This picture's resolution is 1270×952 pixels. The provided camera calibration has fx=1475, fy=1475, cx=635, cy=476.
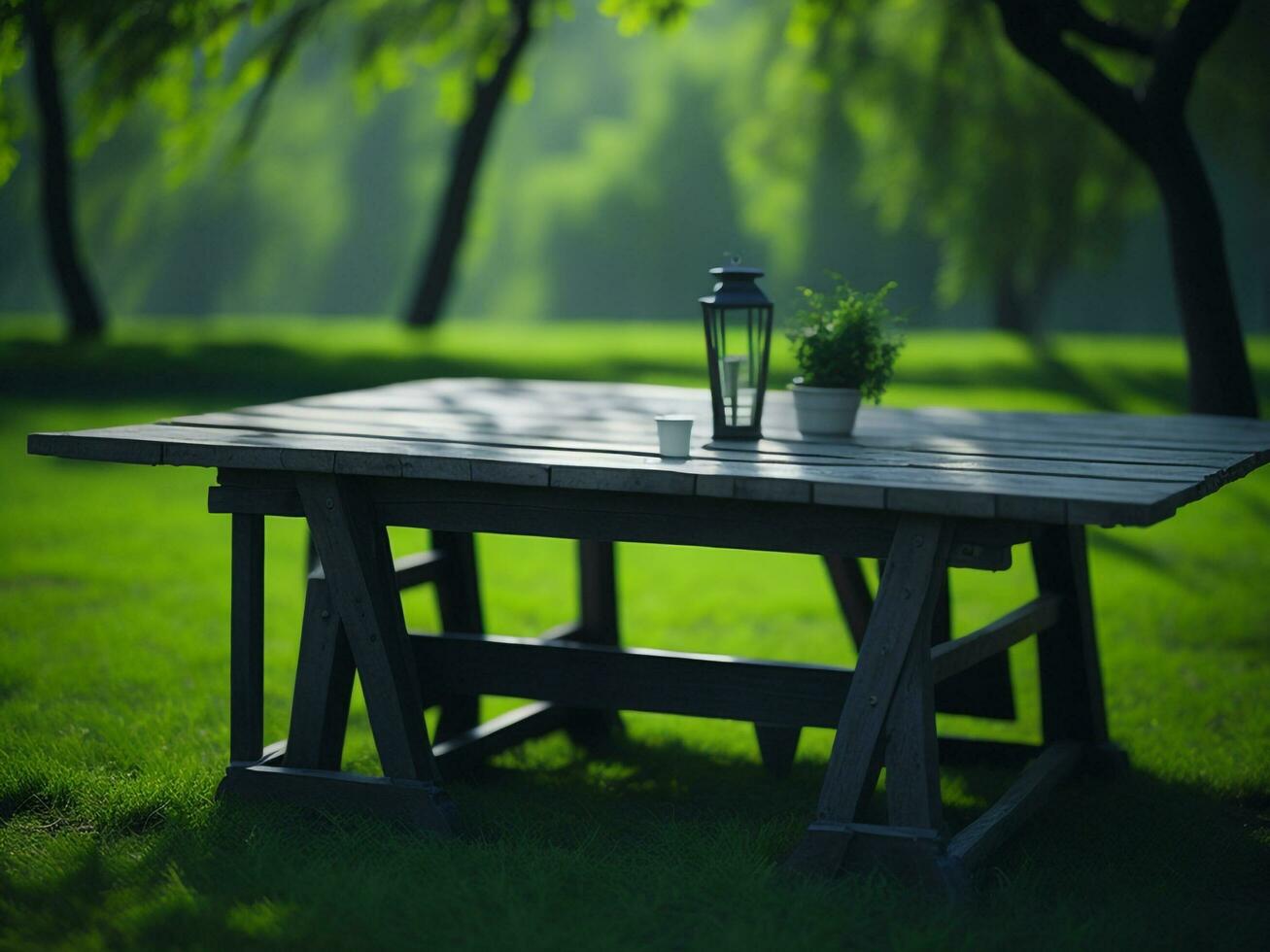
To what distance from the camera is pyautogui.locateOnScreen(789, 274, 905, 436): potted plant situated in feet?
13.0

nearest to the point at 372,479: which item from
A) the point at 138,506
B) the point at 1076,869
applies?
the point at 1076,869

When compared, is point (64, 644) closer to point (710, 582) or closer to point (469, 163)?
point (710, 582)

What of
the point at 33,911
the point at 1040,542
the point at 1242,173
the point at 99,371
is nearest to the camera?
the point at 33,911

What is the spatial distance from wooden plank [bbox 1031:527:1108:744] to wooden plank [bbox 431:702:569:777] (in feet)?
5.22

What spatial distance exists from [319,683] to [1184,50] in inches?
162

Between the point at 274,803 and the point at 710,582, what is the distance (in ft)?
14.5

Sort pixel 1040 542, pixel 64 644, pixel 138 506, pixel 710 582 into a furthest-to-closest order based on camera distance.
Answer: pixel 138 506
pixel 710 582
pixel 64 644
pixel 1040 542

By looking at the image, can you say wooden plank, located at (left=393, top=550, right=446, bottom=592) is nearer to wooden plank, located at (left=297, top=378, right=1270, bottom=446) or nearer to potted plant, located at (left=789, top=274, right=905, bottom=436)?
wooden plank, located at (left=297, top=378, right=1270, bottom=446)

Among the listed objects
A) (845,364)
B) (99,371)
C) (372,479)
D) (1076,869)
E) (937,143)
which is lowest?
(1076,869)

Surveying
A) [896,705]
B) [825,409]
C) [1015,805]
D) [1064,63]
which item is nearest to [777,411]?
[825,409]

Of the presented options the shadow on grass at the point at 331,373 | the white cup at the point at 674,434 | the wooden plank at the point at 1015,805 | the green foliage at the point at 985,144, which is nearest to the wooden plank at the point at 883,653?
the wooden plank at the point at 1015,805

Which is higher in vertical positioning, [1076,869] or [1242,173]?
[1242,173]

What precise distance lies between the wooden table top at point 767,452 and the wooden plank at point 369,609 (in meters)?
0.15

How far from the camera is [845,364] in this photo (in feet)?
13.0
